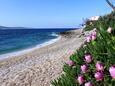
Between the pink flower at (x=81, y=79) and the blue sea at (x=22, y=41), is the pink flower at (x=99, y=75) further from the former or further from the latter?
the blue sea at (x=22, y=41)

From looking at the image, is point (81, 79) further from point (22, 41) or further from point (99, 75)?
point (22, 41)

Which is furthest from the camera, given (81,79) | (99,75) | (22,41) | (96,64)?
(22,41)

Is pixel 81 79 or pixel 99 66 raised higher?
pixel 99 66

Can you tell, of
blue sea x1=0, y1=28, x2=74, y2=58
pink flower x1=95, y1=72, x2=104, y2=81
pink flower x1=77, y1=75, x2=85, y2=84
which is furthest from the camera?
blue sea x1=0, y1=28, x2=74, y2=58

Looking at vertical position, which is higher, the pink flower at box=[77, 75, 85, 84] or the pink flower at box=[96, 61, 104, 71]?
the pink flower at box=[96, 61, 104, 71]

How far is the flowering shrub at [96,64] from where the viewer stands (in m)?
4.66

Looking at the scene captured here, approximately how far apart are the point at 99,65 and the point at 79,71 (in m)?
0.90

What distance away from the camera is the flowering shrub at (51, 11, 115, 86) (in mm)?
4660

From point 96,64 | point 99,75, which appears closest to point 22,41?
point 96,64

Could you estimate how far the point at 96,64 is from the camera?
4.75 metres

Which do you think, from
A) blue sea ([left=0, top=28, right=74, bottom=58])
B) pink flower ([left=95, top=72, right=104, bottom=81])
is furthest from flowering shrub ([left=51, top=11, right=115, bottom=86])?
blue sea ([left=0, top=28, right=74, bottom=58])

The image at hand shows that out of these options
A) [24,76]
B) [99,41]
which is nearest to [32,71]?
[24,76]

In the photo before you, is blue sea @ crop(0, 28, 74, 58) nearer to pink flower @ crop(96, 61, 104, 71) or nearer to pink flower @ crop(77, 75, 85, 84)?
pink flower @ crop(77, 75, 85, 84)

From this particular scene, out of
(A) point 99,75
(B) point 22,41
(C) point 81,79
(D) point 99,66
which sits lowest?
(B) point 22,41
